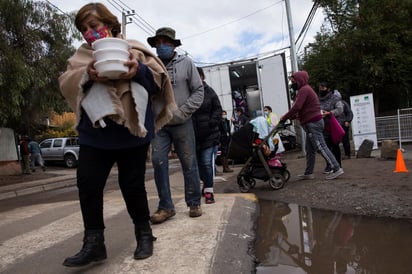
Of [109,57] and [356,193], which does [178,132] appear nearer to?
[109,57]

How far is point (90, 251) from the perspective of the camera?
2184 millimetres

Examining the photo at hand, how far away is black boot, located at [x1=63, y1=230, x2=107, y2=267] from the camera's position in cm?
215

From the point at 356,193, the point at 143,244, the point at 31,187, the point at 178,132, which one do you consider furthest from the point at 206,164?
the point at 31,187

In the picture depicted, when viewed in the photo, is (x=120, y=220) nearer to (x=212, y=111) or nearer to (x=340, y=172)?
(x=212, y=111)

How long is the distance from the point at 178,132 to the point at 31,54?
7908 millimetres

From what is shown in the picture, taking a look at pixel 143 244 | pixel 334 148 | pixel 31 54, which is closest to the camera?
pixel 143 244

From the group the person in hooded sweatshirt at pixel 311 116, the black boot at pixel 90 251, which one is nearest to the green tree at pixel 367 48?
the person in hooded sweatshirt at pixel 311 116

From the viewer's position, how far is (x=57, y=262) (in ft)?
8.00

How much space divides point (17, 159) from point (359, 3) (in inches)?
630

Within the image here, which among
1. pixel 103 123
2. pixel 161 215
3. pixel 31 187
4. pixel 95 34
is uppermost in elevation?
pixel 95 34

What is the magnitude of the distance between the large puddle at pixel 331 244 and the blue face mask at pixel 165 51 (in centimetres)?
188

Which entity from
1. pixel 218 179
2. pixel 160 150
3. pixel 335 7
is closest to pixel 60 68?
pixel 218 179

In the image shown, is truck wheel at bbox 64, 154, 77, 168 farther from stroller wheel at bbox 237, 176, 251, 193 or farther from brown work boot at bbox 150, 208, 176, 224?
brown work boot at bbox 150, 208, 176, 224

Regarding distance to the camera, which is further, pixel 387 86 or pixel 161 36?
pixel 387 86
